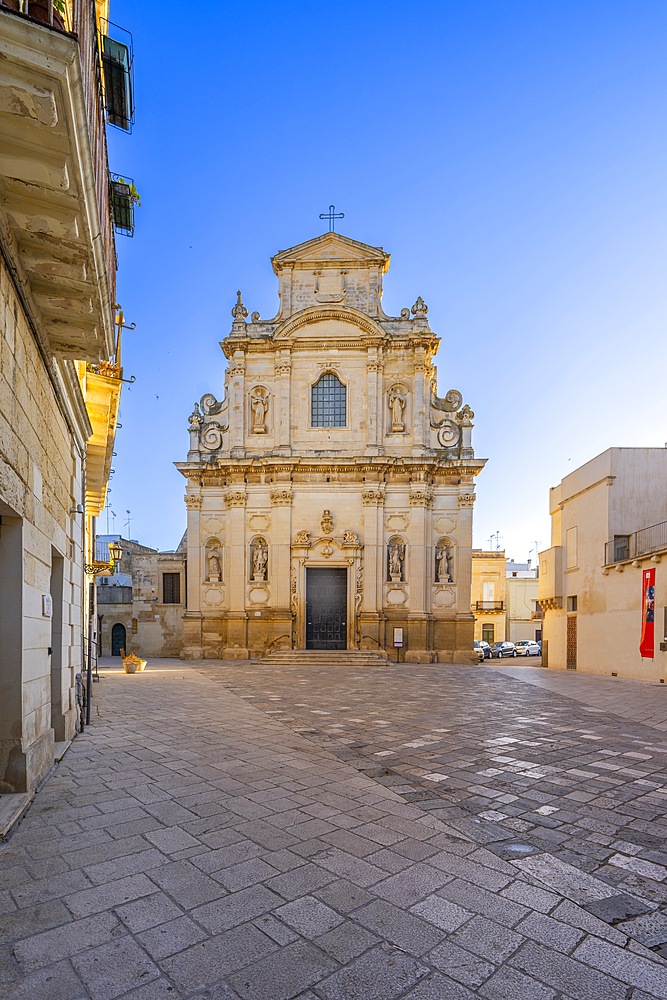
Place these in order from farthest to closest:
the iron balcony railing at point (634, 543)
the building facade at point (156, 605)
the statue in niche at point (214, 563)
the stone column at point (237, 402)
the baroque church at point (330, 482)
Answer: the building facade at point (156, 605)
the stone column at point (237, 402)
the statue in niche at point (214, 563)
the baroque church at point (330, 482)
the iron balcony railing at point (634, 543)

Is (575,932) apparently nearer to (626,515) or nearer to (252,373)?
(626,515)

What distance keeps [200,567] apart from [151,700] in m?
12.4

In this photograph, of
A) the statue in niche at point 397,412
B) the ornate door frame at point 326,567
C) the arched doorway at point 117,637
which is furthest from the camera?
the arched doorway at point 117,637

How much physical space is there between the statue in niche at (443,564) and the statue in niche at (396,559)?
4.71ft

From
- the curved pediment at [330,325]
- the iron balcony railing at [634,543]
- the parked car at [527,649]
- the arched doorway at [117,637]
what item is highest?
the curved pediment at [330,325]

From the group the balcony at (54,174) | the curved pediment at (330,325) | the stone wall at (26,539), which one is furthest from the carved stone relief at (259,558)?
the balcony at (54,174)

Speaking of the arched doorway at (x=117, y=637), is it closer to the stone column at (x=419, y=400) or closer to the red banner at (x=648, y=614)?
the stone column at (x=419, y=400)

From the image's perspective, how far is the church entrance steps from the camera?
65.8 ft

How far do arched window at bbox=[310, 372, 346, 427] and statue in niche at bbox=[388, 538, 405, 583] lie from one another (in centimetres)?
544

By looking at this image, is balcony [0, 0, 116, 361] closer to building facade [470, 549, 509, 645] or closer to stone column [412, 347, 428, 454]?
stone column [412, 347, 428, 454]

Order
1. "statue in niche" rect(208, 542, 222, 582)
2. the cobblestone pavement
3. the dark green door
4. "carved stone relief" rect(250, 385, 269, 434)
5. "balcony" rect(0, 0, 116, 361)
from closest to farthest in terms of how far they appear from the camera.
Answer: the cobblestone pavement < "balcony" rect(0, 0, 116, 361) < the dark green door < "statue in niche" rect(208, 542, 222, 582) < "carved stone relief" rect(250, 385, 269, 434)

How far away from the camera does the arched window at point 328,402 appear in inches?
938

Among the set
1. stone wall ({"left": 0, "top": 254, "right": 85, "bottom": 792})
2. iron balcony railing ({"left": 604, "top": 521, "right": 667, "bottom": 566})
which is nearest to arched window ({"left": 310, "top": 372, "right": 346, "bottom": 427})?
iron balcony railing ({"left": 604, "top": 521, "right": 667, "bottom": 566})

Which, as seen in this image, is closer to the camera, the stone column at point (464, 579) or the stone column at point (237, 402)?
the stone column at point (464, 579)
